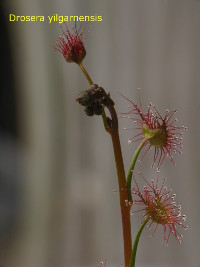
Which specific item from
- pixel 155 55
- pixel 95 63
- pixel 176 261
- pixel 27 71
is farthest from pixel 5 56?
pixel 176 261

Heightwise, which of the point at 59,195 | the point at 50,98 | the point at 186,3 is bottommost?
the point at 59,195

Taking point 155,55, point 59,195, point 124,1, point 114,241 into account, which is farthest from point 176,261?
point 124,1

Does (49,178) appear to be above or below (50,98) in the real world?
below

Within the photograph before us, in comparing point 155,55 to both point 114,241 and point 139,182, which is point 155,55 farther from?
point 114,241

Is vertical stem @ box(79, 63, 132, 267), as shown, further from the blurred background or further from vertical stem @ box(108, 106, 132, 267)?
the blurred background

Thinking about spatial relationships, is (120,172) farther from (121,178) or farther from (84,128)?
(84,128)

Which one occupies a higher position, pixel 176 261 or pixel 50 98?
pixel 50 98

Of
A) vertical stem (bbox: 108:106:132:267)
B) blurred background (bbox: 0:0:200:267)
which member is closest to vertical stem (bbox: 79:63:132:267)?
vertical stem (bbox: 108:106:132:267)

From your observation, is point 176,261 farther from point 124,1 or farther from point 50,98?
point 124,1
